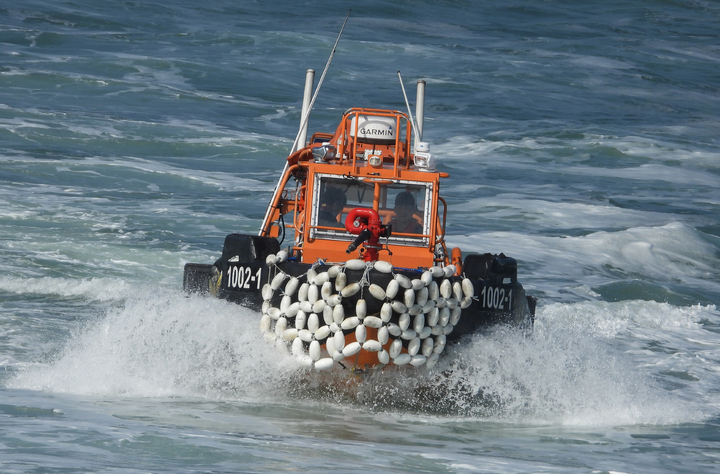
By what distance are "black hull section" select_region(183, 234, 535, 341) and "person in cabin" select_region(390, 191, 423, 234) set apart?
29.6 inches

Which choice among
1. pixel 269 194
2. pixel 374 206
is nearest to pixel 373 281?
pixel 374 206

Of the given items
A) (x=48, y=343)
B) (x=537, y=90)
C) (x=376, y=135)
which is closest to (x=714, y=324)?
(x=376, y=135)

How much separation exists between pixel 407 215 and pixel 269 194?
11.4 m

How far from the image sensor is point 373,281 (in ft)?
26.3

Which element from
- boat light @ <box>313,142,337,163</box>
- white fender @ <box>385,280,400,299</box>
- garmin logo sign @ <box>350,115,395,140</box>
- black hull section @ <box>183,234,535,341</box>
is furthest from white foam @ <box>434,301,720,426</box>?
garmin logo sign @ <box>350,115,395,140</box>

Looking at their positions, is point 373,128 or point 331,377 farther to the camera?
point 373,128

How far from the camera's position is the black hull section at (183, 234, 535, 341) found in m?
8.06

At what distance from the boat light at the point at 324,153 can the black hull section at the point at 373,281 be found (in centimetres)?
91

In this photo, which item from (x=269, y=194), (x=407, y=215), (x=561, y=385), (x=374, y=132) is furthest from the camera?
(x=269, y=194)

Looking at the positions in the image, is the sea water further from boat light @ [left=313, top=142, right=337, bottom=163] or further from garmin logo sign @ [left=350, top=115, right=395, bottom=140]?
garmin logo sign @ [left=350, top=115, right=395, bottom=140]

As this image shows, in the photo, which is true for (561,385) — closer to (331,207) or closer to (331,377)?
(331,377)

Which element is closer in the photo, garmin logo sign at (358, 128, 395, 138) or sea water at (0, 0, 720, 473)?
sea water at (0, 0, 720, 473)

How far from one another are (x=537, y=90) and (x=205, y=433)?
99.4 feet

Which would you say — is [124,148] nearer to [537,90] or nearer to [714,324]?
[714,324]
